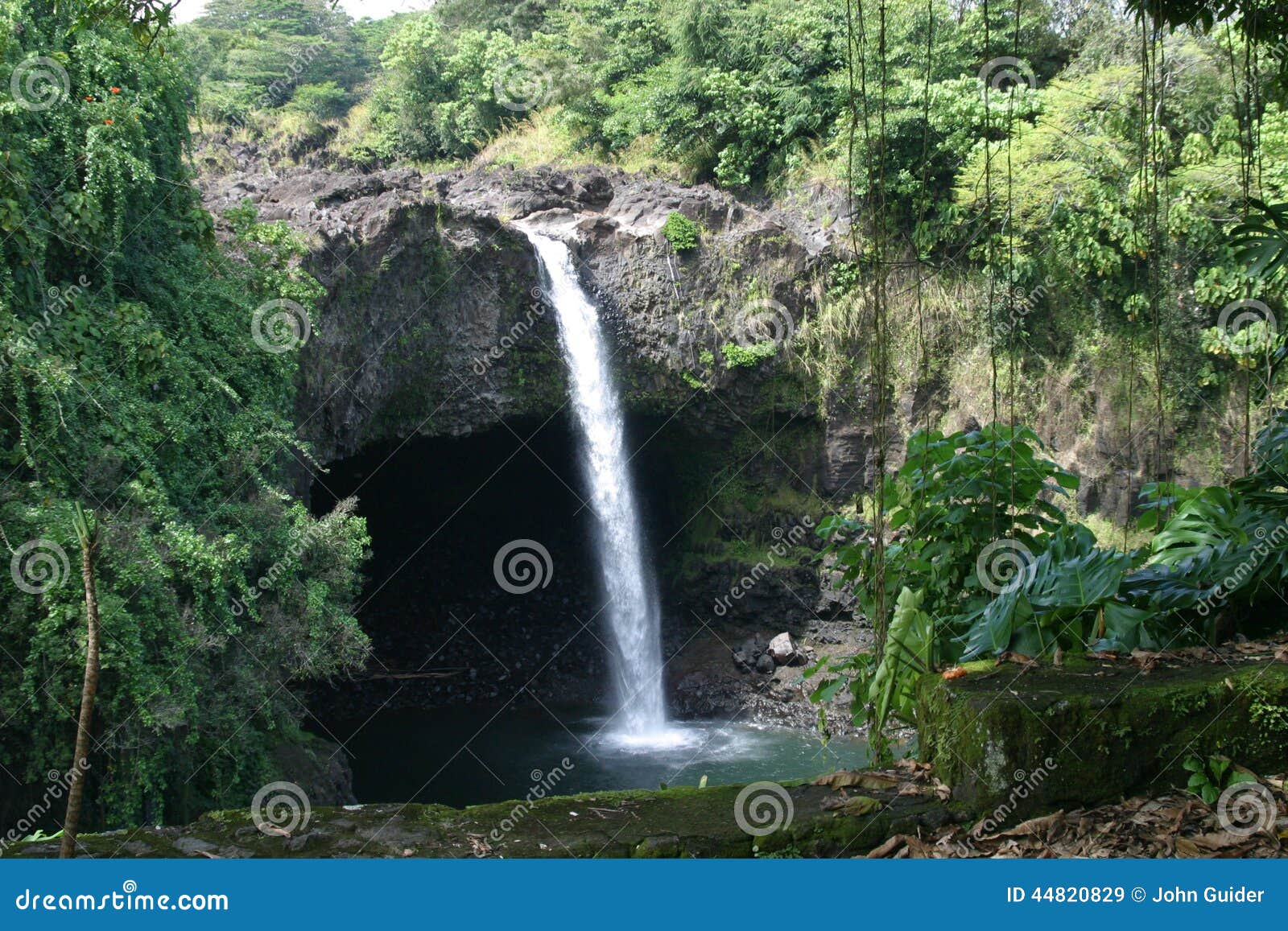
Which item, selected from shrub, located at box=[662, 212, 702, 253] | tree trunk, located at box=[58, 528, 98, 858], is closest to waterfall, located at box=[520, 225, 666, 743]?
shrub, located at box=[662, 212, 702, 253]

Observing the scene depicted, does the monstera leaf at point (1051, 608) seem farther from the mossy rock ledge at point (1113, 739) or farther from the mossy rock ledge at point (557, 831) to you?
the mossy rock ledge at point (557, 831)

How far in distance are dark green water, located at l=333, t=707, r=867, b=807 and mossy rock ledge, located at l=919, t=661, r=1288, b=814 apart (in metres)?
9.01

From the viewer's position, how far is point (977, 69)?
18922mm

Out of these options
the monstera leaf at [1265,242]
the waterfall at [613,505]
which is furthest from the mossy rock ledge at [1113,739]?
the waterfall at [613,505]

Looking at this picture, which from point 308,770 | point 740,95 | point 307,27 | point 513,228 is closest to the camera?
point 308,770

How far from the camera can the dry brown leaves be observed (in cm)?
243

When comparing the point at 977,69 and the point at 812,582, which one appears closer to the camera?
the point at 812,582

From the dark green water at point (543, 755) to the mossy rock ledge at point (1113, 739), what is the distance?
9013 mm

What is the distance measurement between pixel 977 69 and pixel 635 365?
Answer: 8.90 metres

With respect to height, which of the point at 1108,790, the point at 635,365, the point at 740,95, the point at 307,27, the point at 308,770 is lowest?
the point at 308,770

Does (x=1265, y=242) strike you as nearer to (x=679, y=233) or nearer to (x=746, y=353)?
(x=746, y=353)

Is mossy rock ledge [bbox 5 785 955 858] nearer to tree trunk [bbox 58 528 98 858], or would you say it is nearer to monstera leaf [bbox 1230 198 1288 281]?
tree trunk [bbox 58 528 98 858]

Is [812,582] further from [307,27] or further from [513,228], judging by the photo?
[307,27]

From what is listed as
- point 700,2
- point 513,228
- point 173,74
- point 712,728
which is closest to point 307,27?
point 700,2
